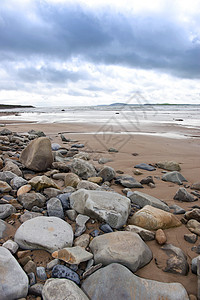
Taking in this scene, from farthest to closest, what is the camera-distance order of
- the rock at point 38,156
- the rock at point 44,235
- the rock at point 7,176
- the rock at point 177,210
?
the rock at point 38,156, the rock at point 7,176, the rock at point 177,210, the rock at point 44,235

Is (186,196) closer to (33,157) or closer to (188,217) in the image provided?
(188,217)

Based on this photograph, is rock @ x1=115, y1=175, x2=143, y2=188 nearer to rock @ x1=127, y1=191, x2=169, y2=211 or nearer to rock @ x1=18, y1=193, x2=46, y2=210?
rock @ x1=127, y1=191, x2=169, y2=211

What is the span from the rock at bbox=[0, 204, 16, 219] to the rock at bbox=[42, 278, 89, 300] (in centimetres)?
100

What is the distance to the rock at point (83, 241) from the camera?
1862 millimetres

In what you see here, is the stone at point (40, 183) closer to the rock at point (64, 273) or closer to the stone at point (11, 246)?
the stone at point (11, 246)

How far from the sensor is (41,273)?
5.05 ft

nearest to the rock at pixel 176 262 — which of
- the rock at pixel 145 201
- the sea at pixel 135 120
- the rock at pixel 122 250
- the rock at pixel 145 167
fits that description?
the rock at pixel 122 250

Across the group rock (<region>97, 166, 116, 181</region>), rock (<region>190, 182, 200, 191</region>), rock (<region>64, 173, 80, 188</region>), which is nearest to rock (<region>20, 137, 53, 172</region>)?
rock (<region>64, 173, 80, 188</region>)

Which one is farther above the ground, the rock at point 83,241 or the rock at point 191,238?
the rock at point 83,241

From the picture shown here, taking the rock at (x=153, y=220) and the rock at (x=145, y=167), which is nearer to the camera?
the rock at (x=153, y=220)

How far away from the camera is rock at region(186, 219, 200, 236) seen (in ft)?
7.03

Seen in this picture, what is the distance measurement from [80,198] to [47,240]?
0.68 m

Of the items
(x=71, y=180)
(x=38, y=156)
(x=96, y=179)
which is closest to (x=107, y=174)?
(x=96, y=179)

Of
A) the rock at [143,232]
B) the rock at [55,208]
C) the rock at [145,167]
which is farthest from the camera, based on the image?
the rock at [145,167]
